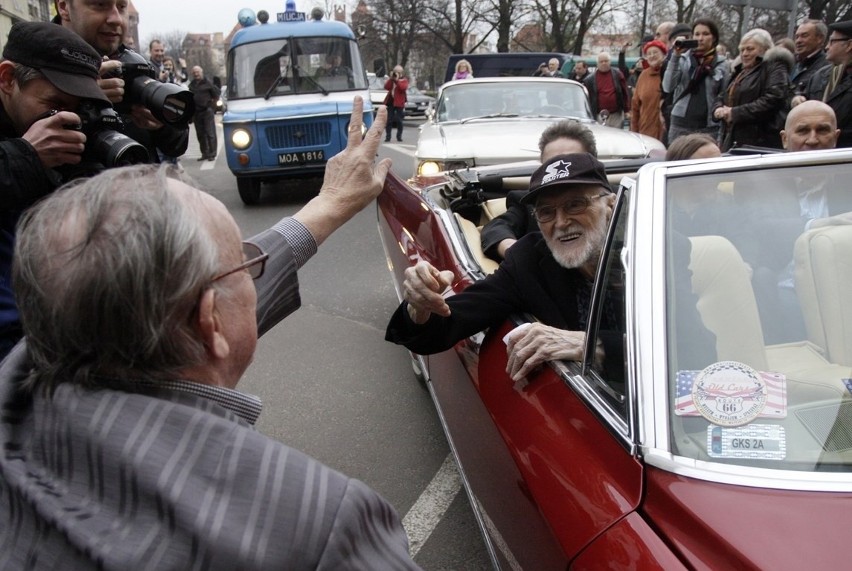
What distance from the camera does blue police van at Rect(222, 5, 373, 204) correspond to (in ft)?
30.5

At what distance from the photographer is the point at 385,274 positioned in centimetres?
656

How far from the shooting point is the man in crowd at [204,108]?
1352 cm

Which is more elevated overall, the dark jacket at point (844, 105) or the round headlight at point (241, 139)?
the dark jacket at point (844, 105)

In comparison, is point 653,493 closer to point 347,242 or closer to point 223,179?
point 347,242

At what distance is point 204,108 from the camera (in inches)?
530

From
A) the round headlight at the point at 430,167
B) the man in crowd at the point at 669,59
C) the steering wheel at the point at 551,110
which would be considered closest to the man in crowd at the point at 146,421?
the round headlight at the point at 430,167

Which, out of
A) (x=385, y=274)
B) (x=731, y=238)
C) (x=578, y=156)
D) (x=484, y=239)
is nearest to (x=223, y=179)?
(x=385, y=274)

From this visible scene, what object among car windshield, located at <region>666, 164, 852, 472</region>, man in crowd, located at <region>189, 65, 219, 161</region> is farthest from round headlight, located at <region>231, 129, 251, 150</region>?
car windshield, located at <region>666, 164, 852, 472</region>

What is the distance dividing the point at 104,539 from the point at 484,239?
2960 millimetres

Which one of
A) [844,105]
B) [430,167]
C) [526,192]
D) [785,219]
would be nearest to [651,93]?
[844,105]

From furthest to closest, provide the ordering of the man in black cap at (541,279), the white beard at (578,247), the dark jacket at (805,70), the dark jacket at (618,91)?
the dark jacket at (618,91)
the dark jacket at (805,70)
the white beard at (578,247)
the man in black cap at (541,279)

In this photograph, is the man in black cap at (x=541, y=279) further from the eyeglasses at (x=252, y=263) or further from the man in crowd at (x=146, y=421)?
the man in crowd at (x=146, y=421)

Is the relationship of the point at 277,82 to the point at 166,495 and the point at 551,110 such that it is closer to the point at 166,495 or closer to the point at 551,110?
the point at 551,110

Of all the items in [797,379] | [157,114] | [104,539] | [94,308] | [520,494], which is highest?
[157,114]
